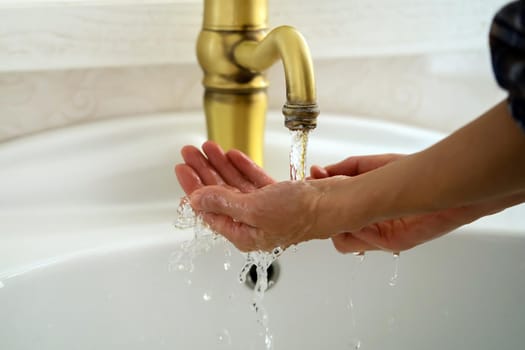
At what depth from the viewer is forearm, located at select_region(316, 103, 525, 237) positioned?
293 millimetres

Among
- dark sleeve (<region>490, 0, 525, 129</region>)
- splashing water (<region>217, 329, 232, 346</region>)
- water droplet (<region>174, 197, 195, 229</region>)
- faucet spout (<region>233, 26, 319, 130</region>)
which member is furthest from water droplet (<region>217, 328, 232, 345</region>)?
dark sleeve (<region>490, 0, 525, 129</region>)

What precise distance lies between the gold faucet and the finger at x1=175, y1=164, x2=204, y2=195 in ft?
0.23

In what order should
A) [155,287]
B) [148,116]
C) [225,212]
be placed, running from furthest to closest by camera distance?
[148,116] → [155,287] → [225,212]

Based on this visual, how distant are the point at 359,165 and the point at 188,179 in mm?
131

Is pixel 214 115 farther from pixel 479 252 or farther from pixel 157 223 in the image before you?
pixel 479 252

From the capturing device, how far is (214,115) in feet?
1.84

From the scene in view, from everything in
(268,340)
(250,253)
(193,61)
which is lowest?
(268,340)

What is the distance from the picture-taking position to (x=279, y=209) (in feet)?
1.28

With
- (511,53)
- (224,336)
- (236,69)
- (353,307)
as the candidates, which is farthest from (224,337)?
(511,53)

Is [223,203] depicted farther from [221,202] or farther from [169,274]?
[169,274]

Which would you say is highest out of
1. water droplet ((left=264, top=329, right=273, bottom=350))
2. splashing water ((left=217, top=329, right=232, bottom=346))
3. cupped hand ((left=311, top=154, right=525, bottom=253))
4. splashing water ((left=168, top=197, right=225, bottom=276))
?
cupped hand ((left=311, top=154, right=525, bottom=253))

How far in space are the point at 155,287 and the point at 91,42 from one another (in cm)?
24

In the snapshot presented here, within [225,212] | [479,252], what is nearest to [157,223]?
[225,212]

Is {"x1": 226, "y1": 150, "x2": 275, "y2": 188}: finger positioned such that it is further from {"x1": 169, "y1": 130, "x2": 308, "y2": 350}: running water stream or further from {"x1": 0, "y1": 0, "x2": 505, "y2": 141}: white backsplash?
{"x1": 0, "y1": 0, "x2": 505, "y2": 141}: white backsplash
